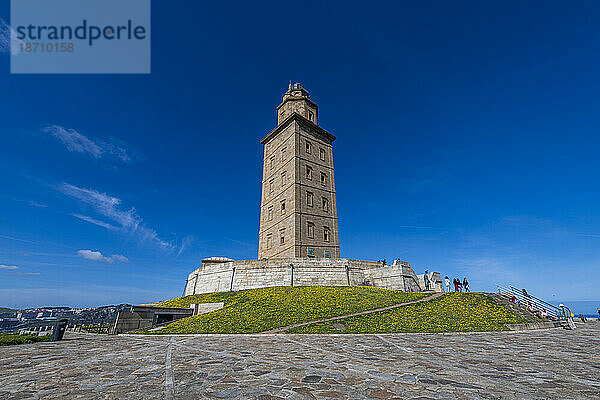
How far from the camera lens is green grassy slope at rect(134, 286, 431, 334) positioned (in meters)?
17.1

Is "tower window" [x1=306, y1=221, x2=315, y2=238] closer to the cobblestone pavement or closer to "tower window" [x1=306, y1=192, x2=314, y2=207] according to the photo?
"tower window" [x1=306, y1=192, x2=314, y2=207]

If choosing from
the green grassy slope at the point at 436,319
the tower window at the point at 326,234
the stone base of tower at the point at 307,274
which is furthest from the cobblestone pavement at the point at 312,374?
the tower window at the point at 326,234

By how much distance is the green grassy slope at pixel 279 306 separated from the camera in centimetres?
1709

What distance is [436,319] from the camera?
55.5 ft

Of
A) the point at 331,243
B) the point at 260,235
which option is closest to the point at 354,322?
the point at 331,243

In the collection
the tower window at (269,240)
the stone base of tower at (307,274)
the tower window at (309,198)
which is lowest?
the stone base of tower at (307,274)

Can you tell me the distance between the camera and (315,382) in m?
5.43

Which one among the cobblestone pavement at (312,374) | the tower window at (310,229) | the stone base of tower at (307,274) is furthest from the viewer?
the tower window at (310,229)

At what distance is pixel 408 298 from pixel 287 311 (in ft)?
34.2

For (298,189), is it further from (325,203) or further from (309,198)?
(325,203)

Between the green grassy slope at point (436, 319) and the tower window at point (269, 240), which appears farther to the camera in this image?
the tower window at point (269, 240)

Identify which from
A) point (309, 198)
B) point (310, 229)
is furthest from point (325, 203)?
point (310, 229)

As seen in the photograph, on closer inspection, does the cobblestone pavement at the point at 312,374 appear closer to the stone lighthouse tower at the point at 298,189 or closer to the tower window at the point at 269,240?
the stone lighthouse tower at the point at 298,189

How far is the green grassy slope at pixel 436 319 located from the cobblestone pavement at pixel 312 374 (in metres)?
5.73
